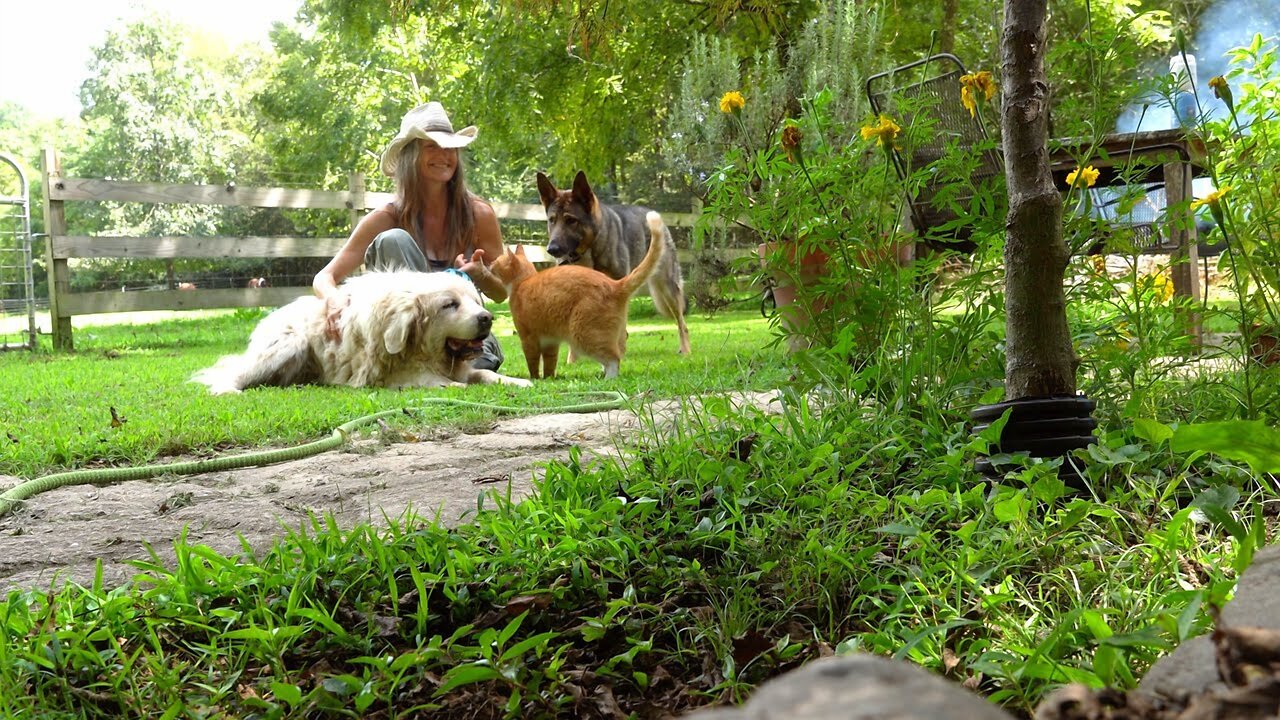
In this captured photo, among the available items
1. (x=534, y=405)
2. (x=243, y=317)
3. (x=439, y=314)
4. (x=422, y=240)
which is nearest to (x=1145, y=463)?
(x=534, y=405)

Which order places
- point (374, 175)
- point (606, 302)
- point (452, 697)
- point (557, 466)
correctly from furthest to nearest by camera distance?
point (374, 175) < point (606, 302) < point (557, 466) < point (452, 697)

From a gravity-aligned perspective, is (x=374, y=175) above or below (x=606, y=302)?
above

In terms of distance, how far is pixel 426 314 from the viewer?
18.2ft

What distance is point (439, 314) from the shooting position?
18.2ft

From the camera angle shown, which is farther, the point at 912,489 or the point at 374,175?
the point at 374,175

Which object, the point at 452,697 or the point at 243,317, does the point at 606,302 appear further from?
the point at 243,317

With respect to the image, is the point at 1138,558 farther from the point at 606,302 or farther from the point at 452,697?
the point at 606,302

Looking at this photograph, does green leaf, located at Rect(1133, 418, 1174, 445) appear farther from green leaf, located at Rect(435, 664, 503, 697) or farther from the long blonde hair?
the long blonde hair

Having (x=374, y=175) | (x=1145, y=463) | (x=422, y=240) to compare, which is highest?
(x=374, y=175)

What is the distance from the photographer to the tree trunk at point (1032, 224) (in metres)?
2.10

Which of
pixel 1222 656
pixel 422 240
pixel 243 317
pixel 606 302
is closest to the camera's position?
pixel 1222 656

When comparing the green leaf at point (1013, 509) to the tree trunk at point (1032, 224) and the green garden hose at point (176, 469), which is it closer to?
the tree trunk at point (1032, 224)

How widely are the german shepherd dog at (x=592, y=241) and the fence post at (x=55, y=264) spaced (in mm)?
5157

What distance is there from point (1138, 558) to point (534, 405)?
301 cm
